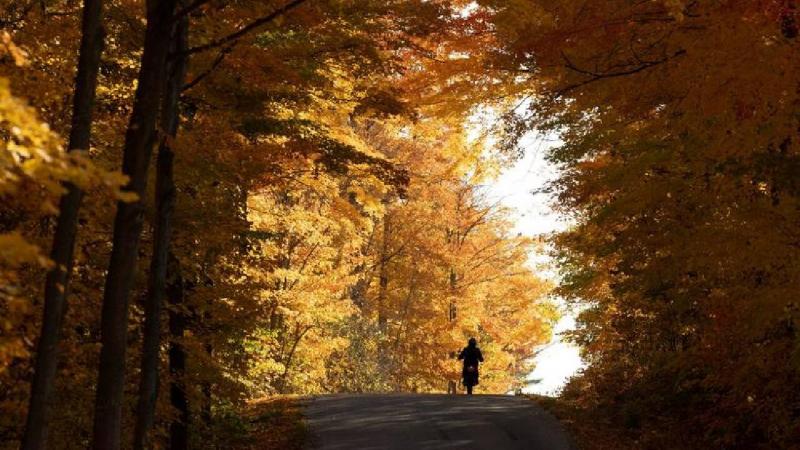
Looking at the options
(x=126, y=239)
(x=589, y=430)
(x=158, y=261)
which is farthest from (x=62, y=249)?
(x=589, y=430)

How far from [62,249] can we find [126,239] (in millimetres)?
660

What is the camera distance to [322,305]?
84.5ft

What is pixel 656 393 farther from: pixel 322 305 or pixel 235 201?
pixel 322 305

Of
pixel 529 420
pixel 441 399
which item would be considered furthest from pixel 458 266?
pixel 529 420

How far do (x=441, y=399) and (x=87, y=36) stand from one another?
504 inches

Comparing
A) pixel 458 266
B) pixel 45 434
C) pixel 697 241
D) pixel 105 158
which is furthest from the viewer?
pixel 458 266

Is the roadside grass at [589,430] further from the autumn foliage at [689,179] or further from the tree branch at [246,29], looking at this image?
the tree branch at [246,29]

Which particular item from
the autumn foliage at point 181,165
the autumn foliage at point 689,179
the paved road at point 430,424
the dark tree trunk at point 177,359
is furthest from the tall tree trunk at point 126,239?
the paved road at point 430,424

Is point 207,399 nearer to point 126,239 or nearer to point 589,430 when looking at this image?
point 126,239

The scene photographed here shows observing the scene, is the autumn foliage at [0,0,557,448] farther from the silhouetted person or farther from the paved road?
the silhouetted person

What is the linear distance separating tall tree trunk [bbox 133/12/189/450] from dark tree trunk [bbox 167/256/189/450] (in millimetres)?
863

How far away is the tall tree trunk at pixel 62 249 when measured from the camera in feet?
28.7

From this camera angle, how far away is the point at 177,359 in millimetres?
13266

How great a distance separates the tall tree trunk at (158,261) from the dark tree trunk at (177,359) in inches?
34.0
